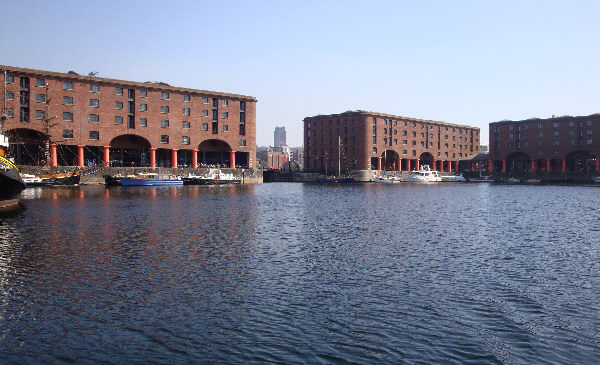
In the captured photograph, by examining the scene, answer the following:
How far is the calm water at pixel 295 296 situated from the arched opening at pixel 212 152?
83983 millimetres

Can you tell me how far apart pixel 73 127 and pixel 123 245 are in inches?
3097

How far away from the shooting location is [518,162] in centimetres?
16225

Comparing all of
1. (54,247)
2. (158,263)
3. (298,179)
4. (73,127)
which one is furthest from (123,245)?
(298,179)

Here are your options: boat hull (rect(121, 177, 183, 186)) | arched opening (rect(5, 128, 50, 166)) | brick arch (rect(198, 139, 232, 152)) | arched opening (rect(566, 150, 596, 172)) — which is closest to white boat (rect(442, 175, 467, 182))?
arched opening (rect(566, 150, 596, 172))

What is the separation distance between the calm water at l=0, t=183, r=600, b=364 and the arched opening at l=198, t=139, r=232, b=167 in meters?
84.0

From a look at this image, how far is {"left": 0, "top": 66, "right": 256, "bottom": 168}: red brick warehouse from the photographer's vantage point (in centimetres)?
9012

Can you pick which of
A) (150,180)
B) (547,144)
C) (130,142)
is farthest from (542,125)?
(130,142)

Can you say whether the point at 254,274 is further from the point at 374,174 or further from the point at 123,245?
the point at 374,174

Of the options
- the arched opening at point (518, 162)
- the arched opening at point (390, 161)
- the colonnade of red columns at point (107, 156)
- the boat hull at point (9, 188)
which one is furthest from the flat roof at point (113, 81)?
the arched opening at point (518, 162)

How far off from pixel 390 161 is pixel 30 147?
345 feet

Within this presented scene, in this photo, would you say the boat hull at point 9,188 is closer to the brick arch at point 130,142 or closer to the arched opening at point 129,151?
the arched opening at point 129,151

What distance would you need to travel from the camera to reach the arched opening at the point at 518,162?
159625 mm

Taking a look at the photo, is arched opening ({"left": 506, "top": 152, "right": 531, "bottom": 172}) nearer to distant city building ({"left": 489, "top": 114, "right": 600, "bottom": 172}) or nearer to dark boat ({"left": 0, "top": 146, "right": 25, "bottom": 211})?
distant city building ({"left": 489, "top": 114, "right": 600, "bottom": 172})

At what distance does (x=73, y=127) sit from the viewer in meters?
94.4
